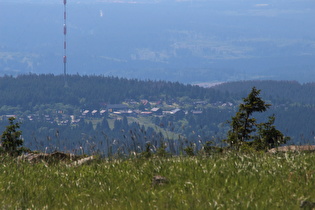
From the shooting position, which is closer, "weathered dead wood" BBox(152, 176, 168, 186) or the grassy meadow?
the grassy meadow

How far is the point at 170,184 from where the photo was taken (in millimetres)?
10633

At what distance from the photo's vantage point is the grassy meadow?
8945 millimetres

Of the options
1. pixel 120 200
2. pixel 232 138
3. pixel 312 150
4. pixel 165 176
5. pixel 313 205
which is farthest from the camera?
pixel 232 138

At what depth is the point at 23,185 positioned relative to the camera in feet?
37.7

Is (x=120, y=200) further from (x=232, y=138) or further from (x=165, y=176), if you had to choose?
(x=232, y=138)

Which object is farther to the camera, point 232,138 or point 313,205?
point 232,138

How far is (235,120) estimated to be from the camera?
30297mm

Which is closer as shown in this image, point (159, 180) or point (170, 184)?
point (170, 184)

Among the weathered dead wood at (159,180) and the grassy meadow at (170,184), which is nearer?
the grassy meadow at (170,184)

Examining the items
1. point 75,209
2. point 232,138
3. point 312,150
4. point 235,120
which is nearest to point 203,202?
point 75,209

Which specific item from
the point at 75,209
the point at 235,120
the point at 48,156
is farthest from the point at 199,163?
the point at 235,120

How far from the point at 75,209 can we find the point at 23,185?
2.82 m

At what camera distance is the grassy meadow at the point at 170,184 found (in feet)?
29.3

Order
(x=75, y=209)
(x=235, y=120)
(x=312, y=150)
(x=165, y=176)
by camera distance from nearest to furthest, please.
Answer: (x=75, y=209) < (x=165, y=176) < (x=312, y=150) < (x=235, y=120)
